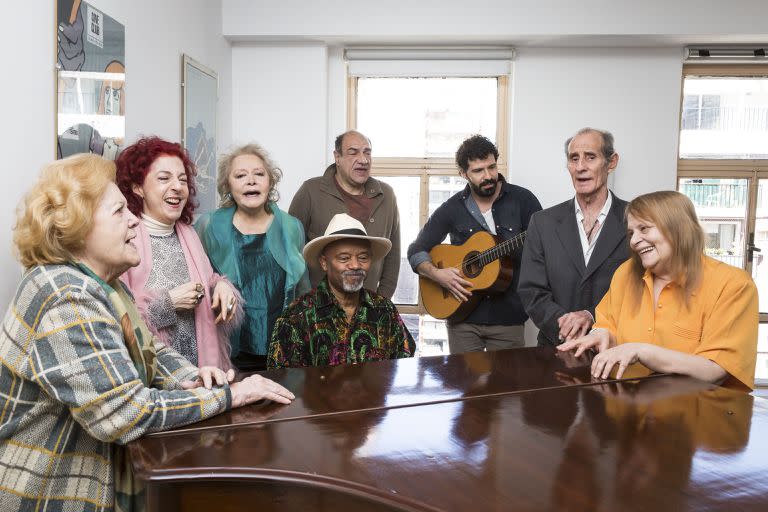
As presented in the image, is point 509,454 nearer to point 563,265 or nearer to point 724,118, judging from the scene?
point 563,265

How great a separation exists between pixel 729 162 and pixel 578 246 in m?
3.26

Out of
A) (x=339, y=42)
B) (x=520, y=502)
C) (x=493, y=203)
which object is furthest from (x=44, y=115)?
(x=339, y=42)

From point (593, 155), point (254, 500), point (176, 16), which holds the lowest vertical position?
point (254, 500)

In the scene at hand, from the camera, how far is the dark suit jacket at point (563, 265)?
9.14 ft

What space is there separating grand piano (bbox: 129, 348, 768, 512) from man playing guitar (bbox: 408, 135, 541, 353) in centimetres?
188

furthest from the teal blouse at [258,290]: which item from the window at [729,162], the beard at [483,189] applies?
the window at [729,162]

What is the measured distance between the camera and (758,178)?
17.7 ft

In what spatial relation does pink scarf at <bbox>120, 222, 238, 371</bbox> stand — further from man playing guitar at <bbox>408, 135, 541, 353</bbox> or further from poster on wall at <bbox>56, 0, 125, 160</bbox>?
man playing guitar at <bbox>408, 135, 541, 353</bbox>

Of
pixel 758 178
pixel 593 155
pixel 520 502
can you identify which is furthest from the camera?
pixel 758 178

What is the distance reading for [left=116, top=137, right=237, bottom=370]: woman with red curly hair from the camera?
2328 millimetres

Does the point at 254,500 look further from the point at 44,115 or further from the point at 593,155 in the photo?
the point at 593,155

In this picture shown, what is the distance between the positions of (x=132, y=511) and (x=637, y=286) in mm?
1650

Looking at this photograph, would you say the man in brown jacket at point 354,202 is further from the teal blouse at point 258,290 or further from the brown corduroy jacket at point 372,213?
the teal blouse at point 258,290

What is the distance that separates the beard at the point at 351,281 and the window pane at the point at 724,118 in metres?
3.86
